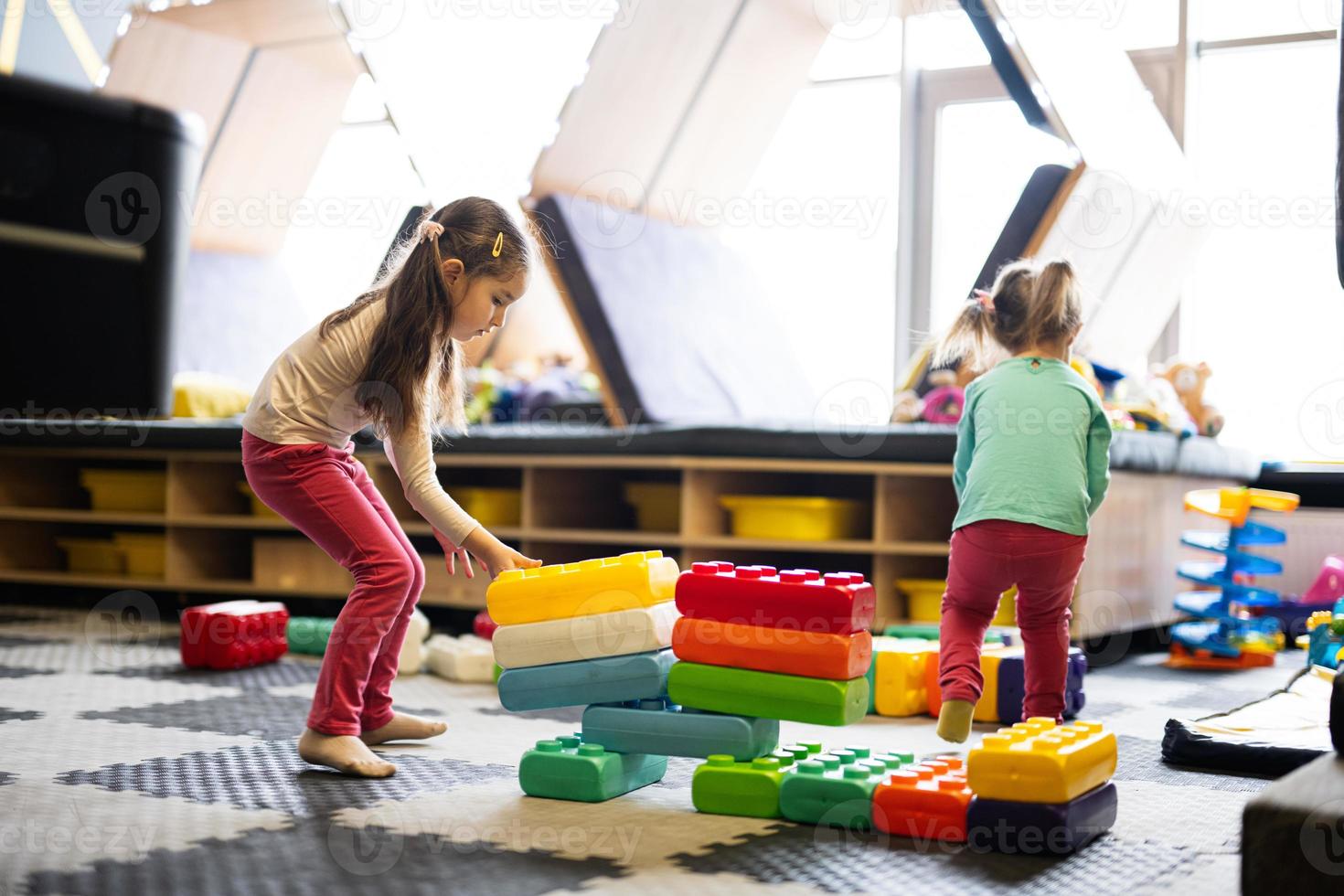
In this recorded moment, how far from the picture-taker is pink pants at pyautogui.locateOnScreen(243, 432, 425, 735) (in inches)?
74.2

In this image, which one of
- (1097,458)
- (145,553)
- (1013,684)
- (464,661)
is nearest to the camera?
(1097,458)

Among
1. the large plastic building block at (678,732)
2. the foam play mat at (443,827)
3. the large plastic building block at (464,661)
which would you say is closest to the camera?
the foam play mat at (443,827)

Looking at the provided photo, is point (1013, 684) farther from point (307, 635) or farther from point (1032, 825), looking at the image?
point (307, 635)

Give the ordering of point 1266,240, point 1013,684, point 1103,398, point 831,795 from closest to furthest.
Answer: point 831,795
point 1013,684
point 1103,398
point 1266,240

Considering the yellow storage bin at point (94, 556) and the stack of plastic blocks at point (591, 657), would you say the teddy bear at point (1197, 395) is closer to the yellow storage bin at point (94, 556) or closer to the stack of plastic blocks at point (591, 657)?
the stack of plastic blocks at point (591, 657)

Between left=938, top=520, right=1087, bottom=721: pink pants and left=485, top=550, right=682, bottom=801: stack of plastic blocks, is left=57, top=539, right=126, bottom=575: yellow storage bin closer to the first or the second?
left=485, top=550, right=682, bottom=801: stack of plastic blocks

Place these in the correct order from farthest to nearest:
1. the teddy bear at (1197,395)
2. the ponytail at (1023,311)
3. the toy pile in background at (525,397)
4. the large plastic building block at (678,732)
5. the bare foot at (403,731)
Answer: the toy pile in background at (525,397) < the teddy bear at (1197,395) < the ponytail at (1023,311) < the bare foot at (403,731) < the large plastic building block at (678,732)

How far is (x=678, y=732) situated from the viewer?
5.63 feet

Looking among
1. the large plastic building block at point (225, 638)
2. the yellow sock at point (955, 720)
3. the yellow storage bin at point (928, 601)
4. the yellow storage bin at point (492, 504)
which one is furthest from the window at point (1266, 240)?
the large plastic building block at point (225, 638)

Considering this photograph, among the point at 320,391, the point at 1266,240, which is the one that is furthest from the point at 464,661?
the point at 1266,240

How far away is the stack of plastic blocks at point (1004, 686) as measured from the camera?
240 cm

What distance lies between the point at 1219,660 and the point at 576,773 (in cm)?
221

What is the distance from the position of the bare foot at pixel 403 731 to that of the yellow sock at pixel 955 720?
0.79 metres

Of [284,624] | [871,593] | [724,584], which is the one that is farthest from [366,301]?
[284,624]
